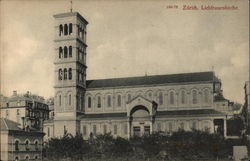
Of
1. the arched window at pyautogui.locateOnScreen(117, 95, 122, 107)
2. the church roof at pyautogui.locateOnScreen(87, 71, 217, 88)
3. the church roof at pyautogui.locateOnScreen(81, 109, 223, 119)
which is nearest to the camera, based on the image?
the church roof at pyautogui.locateOnScreen(81, 109, 223, 119)

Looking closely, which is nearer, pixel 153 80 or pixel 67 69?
pixel 67 69

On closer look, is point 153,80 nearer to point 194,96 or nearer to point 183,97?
point 183,97

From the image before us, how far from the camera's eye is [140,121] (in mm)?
51281

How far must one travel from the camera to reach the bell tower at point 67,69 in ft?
176

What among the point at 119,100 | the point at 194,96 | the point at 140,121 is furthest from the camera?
the point at 119,100

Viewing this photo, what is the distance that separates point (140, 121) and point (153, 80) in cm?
790

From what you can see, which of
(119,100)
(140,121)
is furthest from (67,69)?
(140,121)

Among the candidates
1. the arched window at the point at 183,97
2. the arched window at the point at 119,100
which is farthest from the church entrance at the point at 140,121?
the arched window at the point at 183,97

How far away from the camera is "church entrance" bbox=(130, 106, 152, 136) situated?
50875 millimetres

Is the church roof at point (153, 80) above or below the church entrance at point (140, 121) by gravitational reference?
above

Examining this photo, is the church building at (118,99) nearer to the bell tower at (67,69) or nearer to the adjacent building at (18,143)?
the bell tower at (67,69)

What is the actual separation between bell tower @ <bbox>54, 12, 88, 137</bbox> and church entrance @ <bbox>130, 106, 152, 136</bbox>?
7.63 metres

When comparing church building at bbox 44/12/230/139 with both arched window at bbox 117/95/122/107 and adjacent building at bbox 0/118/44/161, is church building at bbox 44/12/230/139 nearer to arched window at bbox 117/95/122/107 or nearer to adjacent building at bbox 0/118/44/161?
arched window at bbox 117/95/122/107

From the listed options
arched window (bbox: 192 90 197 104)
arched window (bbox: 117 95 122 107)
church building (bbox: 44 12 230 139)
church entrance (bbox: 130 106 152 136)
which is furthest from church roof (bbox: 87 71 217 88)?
church entrance (bbox: 130 106 152 136)
